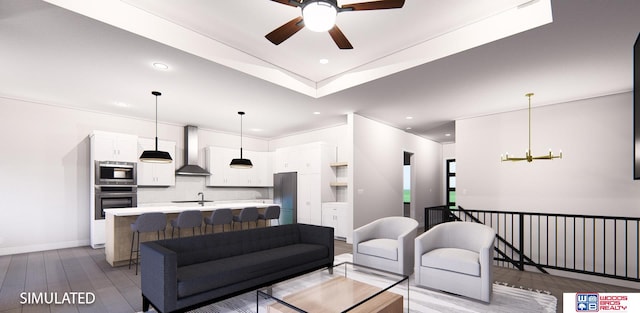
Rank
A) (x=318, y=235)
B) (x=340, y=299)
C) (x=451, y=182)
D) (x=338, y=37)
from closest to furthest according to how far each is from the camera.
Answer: (x=340, y=299)
(x=338, y=37)
(x=318, y=235)
(x=451, y=182)

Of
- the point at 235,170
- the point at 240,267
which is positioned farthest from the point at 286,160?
the point at 240,267

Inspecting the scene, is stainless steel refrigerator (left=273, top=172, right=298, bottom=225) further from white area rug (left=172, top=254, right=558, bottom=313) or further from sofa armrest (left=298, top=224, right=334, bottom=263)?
white area rug (left=172, top=254, right=558, bottom=313)

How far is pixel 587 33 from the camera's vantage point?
3.02 m

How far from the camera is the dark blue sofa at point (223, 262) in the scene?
104 inches

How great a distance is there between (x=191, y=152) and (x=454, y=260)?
21.3ft

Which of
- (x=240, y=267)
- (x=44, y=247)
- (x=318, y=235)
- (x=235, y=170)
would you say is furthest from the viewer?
(x=235, y=170)

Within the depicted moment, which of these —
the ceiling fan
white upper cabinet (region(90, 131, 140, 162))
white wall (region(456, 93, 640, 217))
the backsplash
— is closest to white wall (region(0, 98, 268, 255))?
white upper cabinet (region(90, 131, 140, 162))

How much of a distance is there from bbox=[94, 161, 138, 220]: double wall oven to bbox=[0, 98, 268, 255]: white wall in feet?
2.31

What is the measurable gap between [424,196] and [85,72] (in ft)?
28.7

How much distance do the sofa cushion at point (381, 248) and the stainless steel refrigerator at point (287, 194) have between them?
3.56 metres

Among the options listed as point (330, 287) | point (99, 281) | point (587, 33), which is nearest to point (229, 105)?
point (99, 281)

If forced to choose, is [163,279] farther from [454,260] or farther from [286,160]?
[286,160]

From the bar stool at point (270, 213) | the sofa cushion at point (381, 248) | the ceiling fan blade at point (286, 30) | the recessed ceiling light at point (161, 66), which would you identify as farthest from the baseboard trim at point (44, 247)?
the ceiling fan blade at point (286, 30)

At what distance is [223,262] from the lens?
3264mm
